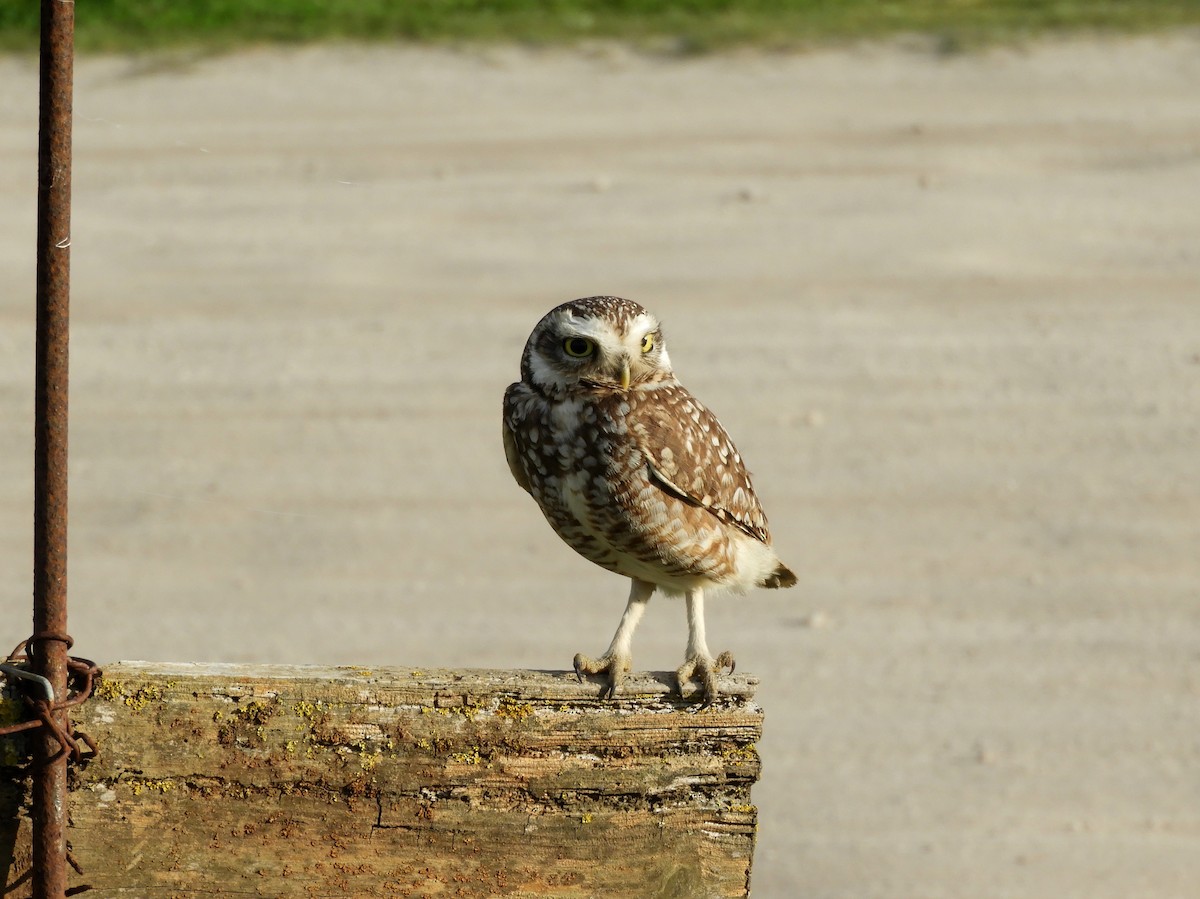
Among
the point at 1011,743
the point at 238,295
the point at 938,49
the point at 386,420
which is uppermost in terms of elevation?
the point at 938,49

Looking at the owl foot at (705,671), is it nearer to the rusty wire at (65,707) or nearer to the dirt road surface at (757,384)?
the rusty wire at (65,707)

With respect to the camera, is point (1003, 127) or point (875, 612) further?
point (1003, 127)

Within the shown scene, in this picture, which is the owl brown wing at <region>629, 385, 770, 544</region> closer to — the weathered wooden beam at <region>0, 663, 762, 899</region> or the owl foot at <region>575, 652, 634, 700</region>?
the owl foot at <region>575, 652, 634, 700</region>

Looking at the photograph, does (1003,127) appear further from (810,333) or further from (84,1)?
(84,1)

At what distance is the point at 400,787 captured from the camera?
93.9 inches

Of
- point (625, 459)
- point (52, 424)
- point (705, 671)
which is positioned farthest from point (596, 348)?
point (52, 424)

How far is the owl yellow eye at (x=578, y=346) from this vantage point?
3035 mm

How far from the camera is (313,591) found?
24.5ft

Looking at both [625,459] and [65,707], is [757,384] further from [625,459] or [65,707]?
[65,707]

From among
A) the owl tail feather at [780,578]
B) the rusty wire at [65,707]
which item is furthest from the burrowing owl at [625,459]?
the rusty wire at [65,707]

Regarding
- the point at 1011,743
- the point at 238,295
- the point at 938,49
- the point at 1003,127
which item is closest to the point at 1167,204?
the point at 1003,127

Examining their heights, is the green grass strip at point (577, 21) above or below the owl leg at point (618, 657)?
above

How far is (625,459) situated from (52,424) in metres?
1.21

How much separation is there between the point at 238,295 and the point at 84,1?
3.53 m
